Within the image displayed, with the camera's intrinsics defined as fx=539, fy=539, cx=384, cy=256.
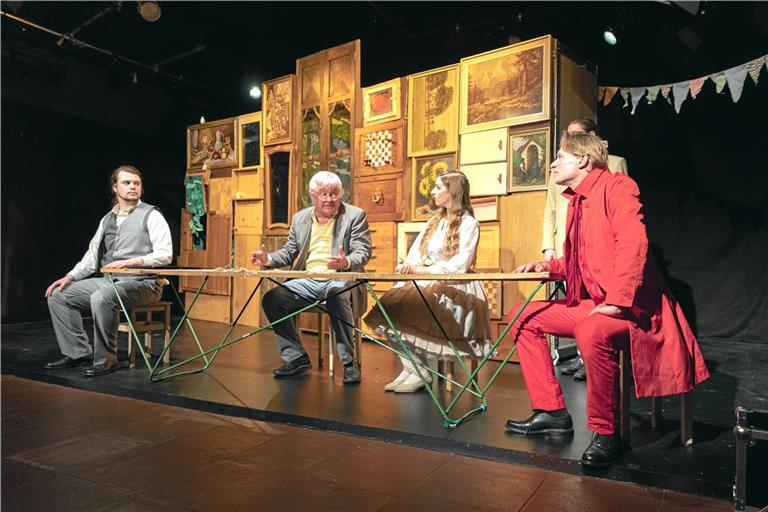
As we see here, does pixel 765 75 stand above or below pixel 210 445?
above

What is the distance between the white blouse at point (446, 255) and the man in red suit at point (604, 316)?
76 cm

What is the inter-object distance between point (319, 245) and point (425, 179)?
1.62 metres

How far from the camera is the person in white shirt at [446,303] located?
10.9 feet

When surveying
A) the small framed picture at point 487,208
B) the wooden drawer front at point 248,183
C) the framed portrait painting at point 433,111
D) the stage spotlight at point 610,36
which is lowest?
the small framed picture at point 487,208

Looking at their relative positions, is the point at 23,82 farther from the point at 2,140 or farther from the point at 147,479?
the point at 147,479

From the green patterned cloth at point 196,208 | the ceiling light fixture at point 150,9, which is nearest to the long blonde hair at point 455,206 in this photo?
the ceiling light fixture at point 150,9

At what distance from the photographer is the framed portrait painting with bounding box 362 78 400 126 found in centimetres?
545

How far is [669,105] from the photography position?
5648 millimetres

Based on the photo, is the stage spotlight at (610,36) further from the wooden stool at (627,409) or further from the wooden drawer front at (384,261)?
the wooden stool at (627,409)

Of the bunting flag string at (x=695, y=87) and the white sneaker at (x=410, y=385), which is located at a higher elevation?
the bunting flag string at (x=695, y=87)

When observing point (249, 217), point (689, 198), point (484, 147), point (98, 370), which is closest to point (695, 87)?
point (689, 198)

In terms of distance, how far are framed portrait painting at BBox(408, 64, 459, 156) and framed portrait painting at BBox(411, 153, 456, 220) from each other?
0.08 meters

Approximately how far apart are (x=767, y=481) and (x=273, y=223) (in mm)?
5536

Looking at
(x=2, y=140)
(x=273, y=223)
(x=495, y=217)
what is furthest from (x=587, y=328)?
(x=2, y=140)
